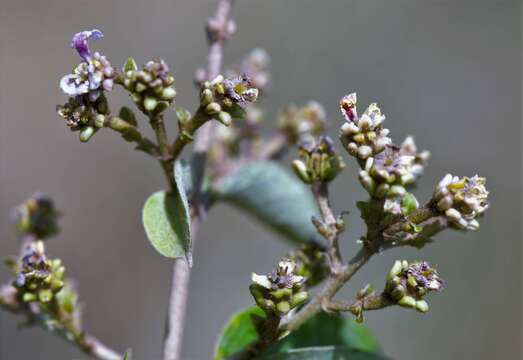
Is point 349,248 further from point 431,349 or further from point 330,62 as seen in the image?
point 330,62

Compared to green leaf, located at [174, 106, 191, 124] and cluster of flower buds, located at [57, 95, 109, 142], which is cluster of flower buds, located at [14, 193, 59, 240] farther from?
green leaf, located at [174, 106, 191, 124]

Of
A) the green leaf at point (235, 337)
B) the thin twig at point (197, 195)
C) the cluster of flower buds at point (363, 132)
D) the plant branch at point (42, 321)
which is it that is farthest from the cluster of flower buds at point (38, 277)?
the cluster of flower buds at point (363, 132)

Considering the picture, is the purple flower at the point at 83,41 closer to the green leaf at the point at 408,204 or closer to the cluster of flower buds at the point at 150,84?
the cluster of flower buds at the point at 150,84

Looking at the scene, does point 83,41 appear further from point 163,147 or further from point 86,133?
point 163,147

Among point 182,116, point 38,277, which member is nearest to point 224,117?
point 182,116

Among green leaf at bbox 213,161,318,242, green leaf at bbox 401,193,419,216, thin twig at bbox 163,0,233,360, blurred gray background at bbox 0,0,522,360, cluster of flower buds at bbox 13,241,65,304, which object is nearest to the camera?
green leaf at bbox 401,193,419,216

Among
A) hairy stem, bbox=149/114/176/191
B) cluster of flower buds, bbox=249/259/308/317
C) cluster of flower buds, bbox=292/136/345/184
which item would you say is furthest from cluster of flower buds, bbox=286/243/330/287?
hairy stem, bbox=149/114/176/191

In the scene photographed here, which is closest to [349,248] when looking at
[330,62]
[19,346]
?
[330,62]
